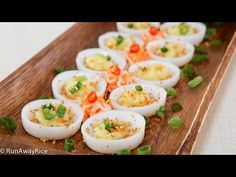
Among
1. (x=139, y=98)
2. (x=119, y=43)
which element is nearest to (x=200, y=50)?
(x=119, y=43)

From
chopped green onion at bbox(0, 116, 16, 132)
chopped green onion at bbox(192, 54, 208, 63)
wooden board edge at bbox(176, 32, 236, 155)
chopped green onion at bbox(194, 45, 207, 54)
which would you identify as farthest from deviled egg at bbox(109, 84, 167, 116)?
chopped green onion at bbox(194, 45, 207, 54)

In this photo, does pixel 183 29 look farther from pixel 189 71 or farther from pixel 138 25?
pixel 189 71

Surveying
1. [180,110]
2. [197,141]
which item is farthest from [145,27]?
[197,141]

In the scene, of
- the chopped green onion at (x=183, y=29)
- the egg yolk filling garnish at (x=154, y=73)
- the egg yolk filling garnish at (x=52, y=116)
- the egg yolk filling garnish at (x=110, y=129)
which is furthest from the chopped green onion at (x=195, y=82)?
the egg yolk filling garnish at (x=52, y=116)

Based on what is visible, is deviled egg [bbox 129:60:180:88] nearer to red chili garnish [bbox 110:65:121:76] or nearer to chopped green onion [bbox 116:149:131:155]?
red chili garnish [bbox 110:65:121:76]

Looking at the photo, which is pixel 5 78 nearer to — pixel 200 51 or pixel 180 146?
pixel 180 146

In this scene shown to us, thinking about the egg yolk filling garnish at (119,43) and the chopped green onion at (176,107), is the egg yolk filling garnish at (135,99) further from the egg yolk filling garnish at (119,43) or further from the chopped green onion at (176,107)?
the egg yolk filling garnish at (119,43)
